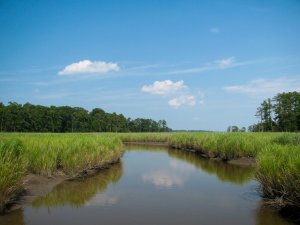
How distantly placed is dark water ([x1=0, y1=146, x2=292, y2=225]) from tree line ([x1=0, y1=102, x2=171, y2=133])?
210 feet

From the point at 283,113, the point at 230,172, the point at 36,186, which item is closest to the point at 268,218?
the point at 36,186

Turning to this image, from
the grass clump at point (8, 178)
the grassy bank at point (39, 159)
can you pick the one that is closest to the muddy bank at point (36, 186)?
the grassy bank at point (39, 159)

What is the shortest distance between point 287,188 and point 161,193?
428 cm

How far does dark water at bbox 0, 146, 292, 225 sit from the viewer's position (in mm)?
7398

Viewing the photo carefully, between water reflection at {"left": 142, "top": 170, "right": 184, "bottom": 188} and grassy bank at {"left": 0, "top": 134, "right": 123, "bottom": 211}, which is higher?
grassy bank at {"left": 0, "top": 134, "right": 123, "bottom": 211}

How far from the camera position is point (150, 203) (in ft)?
29.5

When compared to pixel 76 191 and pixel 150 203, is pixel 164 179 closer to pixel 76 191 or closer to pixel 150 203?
pixel 76 191

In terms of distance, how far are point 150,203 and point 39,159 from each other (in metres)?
4.08

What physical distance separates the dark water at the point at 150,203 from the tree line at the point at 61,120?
64049mm

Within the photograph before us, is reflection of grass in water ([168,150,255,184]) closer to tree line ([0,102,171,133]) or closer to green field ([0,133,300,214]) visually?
green field ([0,133,300,214])

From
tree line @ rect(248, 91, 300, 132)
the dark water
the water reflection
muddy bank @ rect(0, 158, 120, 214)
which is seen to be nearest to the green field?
muddy bank @ rect(0, 158, 120, 214)

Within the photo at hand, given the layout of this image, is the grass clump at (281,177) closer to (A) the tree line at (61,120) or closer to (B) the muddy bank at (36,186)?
(B) the muddy bank at (36,186)

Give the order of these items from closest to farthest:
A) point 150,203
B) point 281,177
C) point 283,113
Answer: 1. point 281,177
2. point 150,203
3. point 283,113

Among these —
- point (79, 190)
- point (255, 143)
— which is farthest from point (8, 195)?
point (255, 143)
